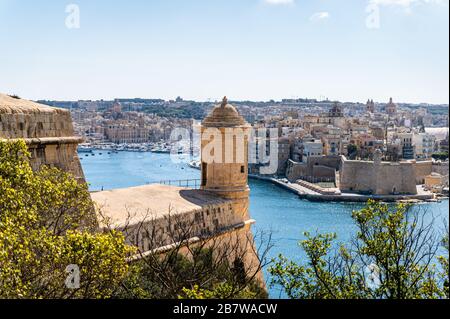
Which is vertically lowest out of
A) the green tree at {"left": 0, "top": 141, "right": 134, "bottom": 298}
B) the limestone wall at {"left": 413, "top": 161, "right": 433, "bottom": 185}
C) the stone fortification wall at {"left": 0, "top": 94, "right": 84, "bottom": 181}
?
the limestone wall at {"left": 413, "top": 161, "right": 433, "bottom": 185}

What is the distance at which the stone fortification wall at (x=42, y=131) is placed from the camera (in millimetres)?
3912

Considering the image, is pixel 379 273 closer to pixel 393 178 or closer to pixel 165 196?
pixel 165 196

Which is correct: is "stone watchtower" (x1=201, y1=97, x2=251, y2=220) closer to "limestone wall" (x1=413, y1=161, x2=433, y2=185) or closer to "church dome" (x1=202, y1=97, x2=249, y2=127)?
"church dome" (x1=202, y1=97, x2=249, y2=127)

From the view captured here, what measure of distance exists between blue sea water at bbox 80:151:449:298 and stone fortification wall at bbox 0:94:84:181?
384cm

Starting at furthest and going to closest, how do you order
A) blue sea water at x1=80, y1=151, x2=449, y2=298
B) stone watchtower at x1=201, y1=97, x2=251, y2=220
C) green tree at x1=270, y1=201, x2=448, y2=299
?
blue sea water at x1=80, y1=151, x2=449, y2=298 → stone watchtower at x1=201, y1=97, x2=251, y2=220 → green tree at x1=270, y1=201, x2=448, y2=299

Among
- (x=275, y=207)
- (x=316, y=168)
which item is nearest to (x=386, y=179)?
(x=316, y=168)

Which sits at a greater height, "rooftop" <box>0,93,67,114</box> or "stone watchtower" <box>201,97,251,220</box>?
"rooftop" <box>0,93,67,114</box>

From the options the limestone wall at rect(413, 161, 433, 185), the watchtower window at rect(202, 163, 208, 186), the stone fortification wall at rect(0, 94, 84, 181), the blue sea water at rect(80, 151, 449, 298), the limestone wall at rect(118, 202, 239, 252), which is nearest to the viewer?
the stone fortification wall at rect(0, 94, 84, 181)

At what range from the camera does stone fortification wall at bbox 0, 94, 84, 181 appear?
12.8 feet

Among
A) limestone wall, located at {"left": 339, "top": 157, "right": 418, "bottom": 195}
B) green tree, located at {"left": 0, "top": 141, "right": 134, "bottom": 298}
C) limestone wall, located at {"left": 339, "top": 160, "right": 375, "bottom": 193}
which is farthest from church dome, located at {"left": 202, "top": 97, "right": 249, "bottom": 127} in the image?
limestone wall, located at {"left": 339, "top": 160, "right": 375, "bottom": 193}

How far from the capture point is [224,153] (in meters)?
6.27

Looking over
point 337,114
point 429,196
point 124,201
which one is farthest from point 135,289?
point 337,114

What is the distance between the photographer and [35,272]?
2840mm

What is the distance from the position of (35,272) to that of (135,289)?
0.63 metres
